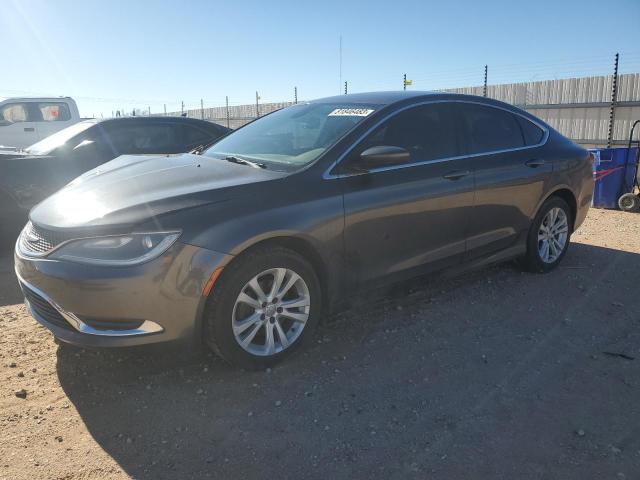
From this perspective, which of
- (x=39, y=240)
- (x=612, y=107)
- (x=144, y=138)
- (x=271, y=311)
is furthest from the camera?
(x=612, y=107)

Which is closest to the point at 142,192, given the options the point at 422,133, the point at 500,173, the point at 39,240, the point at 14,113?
the point at 39,240

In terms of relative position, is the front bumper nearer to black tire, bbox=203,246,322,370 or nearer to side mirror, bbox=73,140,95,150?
black tire, bbox=203,246,322,370

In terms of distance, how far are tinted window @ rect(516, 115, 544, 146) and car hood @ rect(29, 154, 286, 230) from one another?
2.64m

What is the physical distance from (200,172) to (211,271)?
87cm

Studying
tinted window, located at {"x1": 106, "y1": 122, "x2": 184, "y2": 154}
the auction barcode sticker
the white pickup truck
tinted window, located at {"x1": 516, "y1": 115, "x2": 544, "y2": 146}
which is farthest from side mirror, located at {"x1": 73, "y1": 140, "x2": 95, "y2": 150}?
the white pickup truck

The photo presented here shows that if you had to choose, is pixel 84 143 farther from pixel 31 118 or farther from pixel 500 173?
pixel 31 118

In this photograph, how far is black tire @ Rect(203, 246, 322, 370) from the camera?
2.87m

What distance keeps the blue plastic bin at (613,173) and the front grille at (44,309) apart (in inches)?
324

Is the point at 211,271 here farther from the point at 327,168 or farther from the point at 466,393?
the point at 466,393

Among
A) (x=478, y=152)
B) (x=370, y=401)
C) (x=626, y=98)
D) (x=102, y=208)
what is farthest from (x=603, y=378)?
(x=626, y=98)

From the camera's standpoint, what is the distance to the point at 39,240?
2.96 m

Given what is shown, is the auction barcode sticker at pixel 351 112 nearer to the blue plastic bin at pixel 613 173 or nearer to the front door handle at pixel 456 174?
the front door handle at pixel 456 174

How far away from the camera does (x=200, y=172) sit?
337 centimetres

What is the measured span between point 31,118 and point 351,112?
36.0ft
